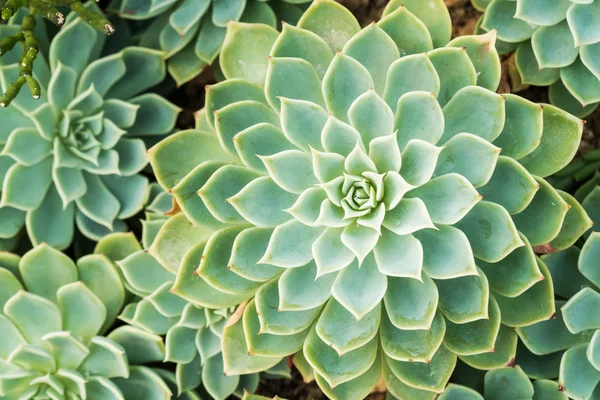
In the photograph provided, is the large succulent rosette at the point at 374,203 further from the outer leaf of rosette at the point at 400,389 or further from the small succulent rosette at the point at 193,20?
the small succulent rosette at the point at 193,20

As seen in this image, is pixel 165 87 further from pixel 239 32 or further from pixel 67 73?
pixel 239 32

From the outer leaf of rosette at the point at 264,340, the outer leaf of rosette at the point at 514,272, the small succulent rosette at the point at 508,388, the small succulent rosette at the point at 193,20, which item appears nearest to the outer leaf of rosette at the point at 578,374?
the small succulent rosette at the point at 508,388

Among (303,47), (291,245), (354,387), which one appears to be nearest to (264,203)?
(291,245)

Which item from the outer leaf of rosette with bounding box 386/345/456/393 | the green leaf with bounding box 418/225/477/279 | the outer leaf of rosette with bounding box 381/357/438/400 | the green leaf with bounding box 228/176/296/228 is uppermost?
the green leaf with bounding box 228/176/296/228

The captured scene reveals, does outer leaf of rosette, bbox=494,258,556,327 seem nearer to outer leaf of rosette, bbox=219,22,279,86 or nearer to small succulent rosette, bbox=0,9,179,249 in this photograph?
outer leaf of rosette, bbox=219,22,279,86

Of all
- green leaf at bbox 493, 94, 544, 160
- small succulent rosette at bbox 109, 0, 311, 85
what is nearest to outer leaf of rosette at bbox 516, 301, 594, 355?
green leaf at bbox 493, 94, 544, 160

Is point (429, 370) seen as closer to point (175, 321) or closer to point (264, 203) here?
point (264, 203)
